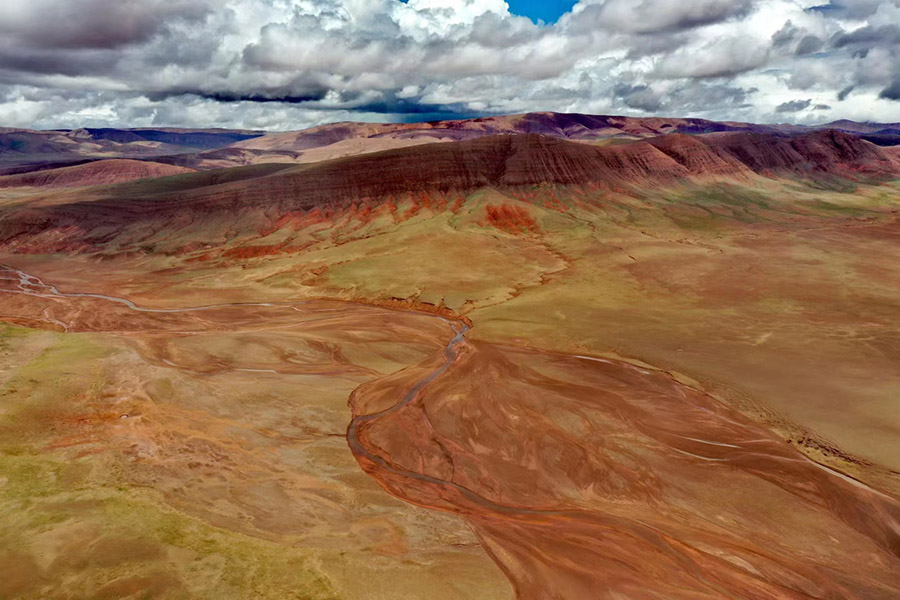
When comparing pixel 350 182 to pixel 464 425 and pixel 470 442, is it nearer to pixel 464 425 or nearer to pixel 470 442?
pixel 464 425

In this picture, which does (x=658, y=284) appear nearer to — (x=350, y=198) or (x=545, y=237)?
(x=545, y=237)

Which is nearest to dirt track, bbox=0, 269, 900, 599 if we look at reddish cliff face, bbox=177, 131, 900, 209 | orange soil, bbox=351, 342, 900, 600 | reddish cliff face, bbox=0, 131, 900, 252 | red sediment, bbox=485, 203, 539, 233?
orange soil, bbox=351, 342, 900, 600

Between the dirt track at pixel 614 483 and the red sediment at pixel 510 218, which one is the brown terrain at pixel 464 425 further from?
the red sediment at pixel 510 218

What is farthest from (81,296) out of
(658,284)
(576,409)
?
(658,284)

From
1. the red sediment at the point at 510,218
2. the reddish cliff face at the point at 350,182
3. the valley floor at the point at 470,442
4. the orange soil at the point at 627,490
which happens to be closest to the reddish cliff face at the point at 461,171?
the reddish cliff face at the point at 350,182

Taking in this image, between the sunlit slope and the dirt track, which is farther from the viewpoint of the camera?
the sunlit slope

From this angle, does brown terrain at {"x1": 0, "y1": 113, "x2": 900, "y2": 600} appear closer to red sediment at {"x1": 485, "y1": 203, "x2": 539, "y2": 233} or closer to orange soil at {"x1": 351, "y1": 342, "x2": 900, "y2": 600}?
orange soil at {"x1": 351, "y1": 342, "x2": 900, "y2": 600}

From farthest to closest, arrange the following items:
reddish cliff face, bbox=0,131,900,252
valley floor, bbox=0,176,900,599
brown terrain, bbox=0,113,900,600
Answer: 1. reddish cliff face, bbox=0,131,900,252
2. brown terrain, bbox=0,113,900,600
3. valley floor, bbox=0,176,900,599

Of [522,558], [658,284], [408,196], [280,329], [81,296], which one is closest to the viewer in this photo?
[522,558]
